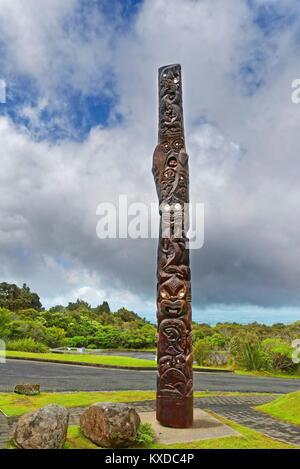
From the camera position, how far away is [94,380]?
12.3 m

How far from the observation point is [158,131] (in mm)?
7254

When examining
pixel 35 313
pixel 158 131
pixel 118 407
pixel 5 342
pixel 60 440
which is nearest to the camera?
pixel 60 440

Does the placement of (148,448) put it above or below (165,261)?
below

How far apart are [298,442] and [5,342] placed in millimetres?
20710

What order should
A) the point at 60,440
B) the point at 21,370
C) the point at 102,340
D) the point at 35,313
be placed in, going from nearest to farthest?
1. the point at 60,440
2. the point at 21,370
3. the point at 102,340
4. the point at 35,313

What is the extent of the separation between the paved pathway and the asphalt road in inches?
78.5

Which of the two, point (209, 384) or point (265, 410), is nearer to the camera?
point (265, 410)

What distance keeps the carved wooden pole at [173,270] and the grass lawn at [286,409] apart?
2.50m

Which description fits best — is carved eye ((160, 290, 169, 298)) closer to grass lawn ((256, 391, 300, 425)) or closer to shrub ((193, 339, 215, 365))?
grass lawn ((256, 391, 300, 425))

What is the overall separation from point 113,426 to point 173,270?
254cm

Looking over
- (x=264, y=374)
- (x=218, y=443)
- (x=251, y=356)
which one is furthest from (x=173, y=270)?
(x=251, y=356)

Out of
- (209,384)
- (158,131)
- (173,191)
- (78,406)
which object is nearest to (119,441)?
(78,406)

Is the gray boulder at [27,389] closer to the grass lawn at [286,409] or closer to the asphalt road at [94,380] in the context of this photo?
the asphalt road at [94,380]

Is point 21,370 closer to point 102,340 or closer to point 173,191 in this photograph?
point 173,191
